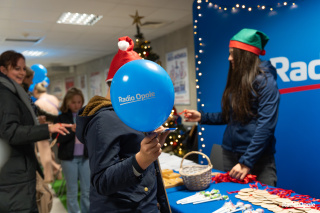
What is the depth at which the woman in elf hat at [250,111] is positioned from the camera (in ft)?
6.36

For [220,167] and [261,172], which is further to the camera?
[220,167]

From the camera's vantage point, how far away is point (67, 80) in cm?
1488

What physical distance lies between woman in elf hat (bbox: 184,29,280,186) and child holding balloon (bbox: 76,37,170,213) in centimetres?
81

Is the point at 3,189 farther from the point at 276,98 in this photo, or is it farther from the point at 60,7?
the point at 60,7

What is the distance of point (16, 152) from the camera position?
2.20 m

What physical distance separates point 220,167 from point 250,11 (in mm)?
1628

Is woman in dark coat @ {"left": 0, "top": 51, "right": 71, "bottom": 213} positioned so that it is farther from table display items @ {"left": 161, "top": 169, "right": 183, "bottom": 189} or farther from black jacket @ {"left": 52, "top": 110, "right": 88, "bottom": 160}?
black jacket @ {"left": 52, "top": 110, "right": 88, "bottom": 160}

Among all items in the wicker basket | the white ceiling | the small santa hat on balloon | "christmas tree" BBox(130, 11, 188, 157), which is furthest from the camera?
the white ceiling

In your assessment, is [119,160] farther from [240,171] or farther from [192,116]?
[192,116]

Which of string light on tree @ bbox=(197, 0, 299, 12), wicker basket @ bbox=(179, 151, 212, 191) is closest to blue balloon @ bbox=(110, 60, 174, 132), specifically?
wicker basket @ bbox=(179, 151, 212, 191)

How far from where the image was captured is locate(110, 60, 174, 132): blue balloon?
0.99m

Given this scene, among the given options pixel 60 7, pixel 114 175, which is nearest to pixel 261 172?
pixel 114 175

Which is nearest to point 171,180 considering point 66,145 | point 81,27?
point 66,145

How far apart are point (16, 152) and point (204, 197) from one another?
1.45 metres
